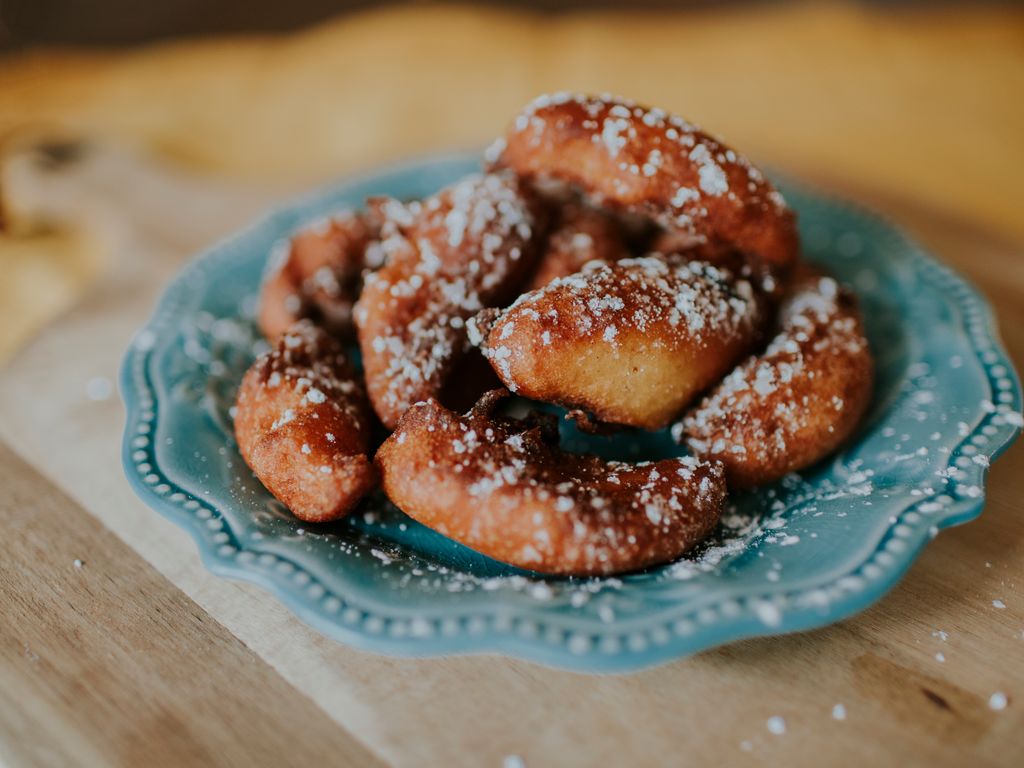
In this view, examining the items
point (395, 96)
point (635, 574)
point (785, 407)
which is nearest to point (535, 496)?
point (635, 574)

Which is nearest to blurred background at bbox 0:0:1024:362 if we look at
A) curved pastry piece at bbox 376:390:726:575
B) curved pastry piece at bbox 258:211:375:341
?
curved pastry piece at bbox 258:211:375:341

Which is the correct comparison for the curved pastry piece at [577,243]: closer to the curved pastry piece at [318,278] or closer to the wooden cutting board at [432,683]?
the curved pastry piece at [318,278]

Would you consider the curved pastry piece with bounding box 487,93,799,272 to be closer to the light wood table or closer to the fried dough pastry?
the fried dough pastry

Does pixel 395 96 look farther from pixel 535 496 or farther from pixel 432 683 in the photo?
pixel 432 683

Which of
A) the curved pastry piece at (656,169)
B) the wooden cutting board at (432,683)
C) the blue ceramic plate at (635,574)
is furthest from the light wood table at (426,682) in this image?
the curved pastry piece at (656,169)

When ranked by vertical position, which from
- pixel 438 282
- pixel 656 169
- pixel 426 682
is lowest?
pixel 426 682

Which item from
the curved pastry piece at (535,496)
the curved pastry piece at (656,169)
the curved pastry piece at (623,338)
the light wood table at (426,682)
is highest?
the curved pastry piece at (656,169)

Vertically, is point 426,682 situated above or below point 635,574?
below

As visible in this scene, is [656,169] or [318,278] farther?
[318,278]
